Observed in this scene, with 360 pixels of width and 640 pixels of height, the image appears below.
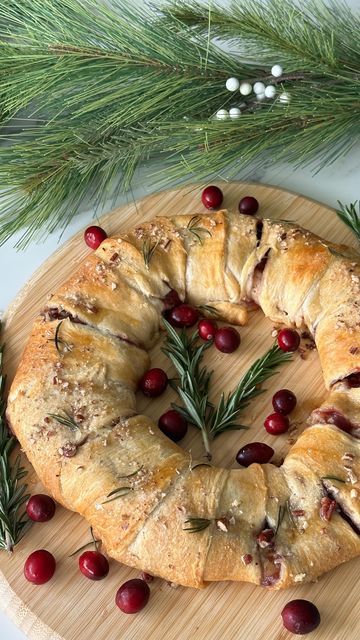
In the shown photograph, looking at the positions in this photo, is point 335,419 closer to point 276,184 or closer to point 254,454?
point 254,454

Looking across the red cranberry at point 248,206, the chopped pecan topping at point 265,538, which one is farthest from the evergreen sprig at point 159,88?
the chopped pecan topping at point 265,538

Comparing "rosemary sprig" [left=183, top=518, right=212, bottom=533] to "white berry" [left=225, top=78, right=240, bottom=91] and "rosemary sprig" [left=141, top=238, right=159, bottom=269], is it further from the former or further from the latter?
"white berry" [left=225, top=78, right=240, bottom=91]

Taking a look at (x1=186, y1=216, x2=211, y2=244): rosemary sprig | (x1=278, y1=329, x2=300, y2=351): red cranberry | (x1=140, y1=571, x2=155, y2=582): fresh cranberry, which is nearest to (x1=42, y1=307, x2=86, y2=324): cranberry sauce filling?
(x1=186, y1=216, x2=211, y2=244): rosemary sprig

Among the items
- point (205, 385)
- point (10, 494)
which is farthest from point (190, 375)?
point (10, 494)

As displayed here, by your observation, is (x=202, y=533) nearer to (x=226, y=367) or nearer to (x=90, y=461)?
(x=90, y=461)

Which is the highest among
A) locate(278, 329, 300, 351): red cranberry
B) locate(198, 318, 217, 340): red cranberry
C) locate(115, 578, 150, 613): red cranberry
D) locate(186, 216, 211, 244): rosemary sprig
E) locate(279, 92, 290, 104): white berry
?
locate(279, 92, 290, 104): white berry

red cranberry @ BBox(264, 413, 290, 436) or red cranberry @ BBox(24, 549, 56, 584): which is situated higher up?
red cranberry @ BBox(264, 413, 290, 436)

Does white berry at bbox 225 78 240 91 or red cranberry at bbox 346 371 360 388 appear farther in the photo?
white berry at bbox 225 78 240 91
